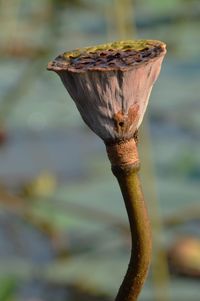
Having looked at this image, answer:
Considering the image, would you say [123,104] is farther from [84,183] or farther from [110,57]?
[84,183]

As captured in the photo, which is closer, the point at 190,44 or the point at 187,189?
the point at 187,189

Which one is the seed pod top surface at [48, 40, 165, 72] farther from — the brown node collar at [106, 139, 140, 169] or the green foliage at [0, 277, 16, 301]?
the green foliage at [0, 277, 16, 301]

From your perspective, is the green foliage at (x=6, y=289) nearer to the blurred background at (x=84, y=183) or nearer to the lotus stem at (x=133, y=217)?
the blurred background at (x=84, y=183)

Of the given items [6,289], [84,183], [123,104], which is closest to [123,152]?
[123,104]

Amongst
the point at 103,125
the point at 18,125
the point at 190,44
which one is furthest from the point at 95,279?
the point at 190,44

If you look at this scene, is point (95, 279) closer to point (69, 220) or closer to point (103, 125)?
point (69, 220)

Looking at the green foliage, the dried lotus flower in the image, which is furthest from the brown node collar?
the green foliage
